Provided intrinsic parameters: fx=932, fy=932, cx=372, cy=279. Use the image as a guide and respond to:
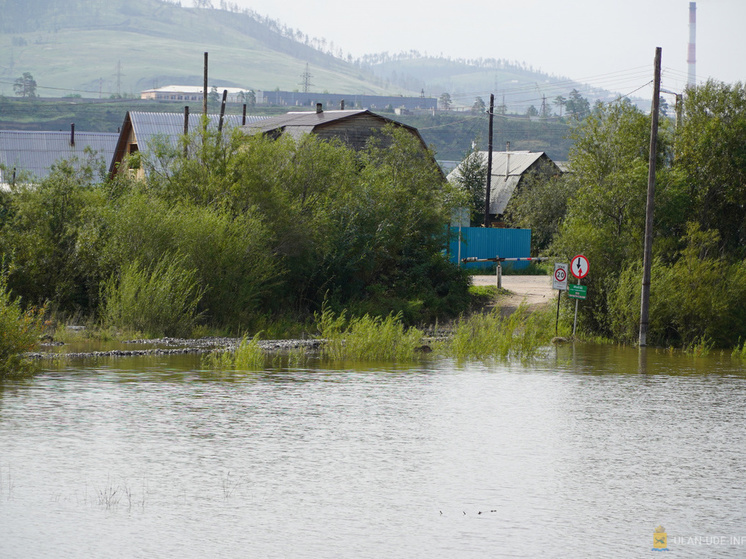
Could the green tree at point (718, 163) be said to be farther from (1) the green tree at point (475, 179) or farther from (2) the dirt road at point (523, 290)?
(1) the green tree at point (475, 179)

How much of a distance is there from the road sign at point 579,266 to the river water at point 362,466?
836 centimetres

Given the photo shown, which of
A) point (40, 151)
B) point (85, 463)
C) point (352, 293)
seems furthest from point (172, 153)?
point (40, 151)

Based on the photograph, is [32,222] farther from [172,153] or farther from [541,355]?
[541,355]

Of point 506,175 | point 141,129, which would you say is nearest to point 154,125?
point 141,129

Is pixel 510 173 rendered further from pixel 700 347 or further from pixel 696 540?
pixel 696 540

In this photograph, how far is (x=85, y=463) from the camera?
11.1 metres

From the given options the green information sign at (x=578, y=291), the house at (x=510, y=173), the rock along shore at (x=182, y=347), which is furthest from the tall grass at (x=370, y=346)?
the house at (x=510, y=173)

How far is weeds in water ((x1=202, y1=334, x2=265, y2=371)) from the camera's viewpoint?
19484 mm

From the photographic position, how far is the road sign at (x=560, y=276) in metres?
26.9

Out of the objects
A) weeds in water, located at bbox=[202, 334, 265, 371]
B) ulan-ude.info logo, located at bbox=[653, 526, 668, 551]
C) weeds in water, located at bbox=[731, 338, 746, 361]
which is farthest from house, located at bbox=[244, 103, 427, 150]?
ulan-ude.info logo, located at bbox=[653, 526, 668, 551]

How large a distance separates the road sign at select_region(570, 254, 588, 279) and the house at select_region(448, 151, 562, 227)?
37256 millimetres

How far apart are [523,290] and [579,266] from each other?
9.91 meters

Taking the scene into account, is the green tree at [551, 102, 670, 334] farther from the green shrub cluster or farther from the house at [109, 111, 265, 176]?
the house at [109, 111, 265, 176]

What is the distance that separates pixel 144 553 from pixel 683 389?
42.2 feet
